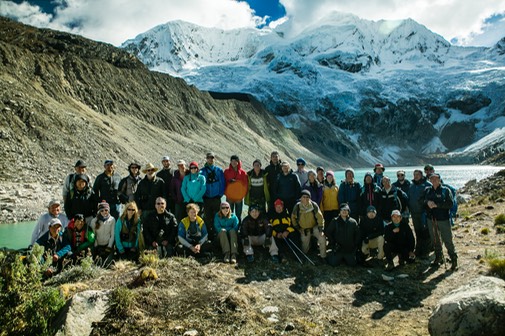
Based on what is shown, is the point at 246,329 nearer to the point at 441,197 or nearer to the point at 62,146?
the point at 441,197

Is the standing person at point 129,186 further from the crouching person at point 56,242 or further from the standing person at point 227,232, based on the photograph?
the standing person at point 227,232

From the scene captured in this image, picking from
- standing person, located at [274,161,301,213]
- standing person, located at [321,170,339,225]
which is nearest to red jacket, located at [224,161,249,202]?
standing person, located at [274,161,301,213]

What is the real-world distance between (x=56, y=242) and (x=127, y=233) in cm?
150

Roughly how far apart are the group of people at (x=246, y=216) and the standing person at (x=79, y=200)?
24 mm

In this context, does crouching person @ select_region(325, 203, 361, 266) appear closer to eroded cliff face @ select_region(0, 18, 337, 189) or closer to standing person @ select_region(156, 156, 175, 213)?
standing person @ select_region(156, 156, 175, 213)

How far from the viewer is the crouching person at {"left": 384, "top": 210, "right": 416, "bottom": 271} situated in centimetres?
960

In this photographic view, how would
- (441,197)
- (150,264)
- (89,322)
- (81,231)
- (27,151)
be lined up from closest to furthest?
(89,322), (150,264), (81,231), (441,197), (27,151)

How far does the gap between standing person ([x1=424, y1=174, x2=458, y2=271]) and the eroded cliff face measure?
30385 millimetres

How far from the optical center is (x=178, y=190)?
10562 mm

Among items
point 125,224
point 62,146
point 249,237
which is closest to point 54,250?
point 125,224

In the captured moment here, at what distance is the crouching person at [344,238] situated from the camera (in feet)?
31.1

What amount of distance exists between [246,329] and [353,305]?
2.54m

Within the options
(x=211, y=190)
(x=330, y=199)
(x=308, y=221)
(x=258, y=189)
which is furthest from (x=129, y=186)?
(x=330, y=199)

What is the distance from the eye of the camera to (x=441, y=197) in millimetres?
9234
